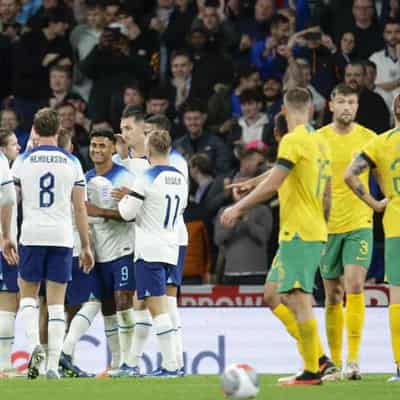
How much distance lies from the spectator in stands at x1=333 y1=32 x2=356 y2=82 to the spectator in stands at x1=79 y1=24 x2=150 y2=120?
2.84m

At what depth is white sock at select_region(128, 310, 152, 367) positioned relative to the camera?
14.7 m

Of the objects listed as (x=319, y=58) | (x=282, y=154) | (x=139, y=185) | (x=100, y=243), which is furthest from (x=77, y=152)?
(x=282, y=154)

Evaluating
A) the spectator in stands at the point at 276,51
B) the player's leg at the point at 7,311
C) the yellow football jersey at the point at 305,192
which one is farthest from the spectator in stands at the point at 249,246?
the yellow football jersey at the point at 305,192

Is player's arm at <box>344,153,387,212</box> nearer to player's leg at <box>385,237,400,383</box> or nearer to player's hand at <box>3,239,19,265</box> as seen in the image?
player's leg at <box>385,237,400,383</box>

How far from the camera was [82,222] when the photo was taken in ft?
45.2

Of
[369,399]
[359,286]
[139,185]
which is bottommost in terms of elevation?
[369,399]

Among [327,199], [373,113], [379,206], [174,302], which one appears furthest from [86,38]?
[327,199]

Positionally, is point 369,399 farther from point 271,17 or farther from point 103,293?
point 271,17

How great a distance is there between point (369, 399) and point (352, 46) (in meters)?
10.3

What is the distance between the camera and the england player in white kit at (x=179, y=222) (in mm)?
14438

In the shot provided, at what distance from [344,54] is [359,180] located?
8.10m

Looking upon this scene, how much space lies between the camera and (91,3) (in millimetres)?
23000

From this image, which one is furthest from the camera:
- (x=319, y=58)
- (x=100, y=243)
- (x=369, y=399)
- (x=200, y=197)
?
(x=319, y=58)

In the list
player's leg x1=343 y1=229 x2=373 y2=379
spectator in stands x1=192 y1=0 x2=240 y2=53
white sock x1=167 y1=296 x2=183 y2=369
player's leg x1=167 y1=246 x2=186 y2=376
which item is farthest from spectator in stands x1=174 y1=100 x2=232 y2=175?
player's leg x1=343 y1=229 x2=373 y2=379
